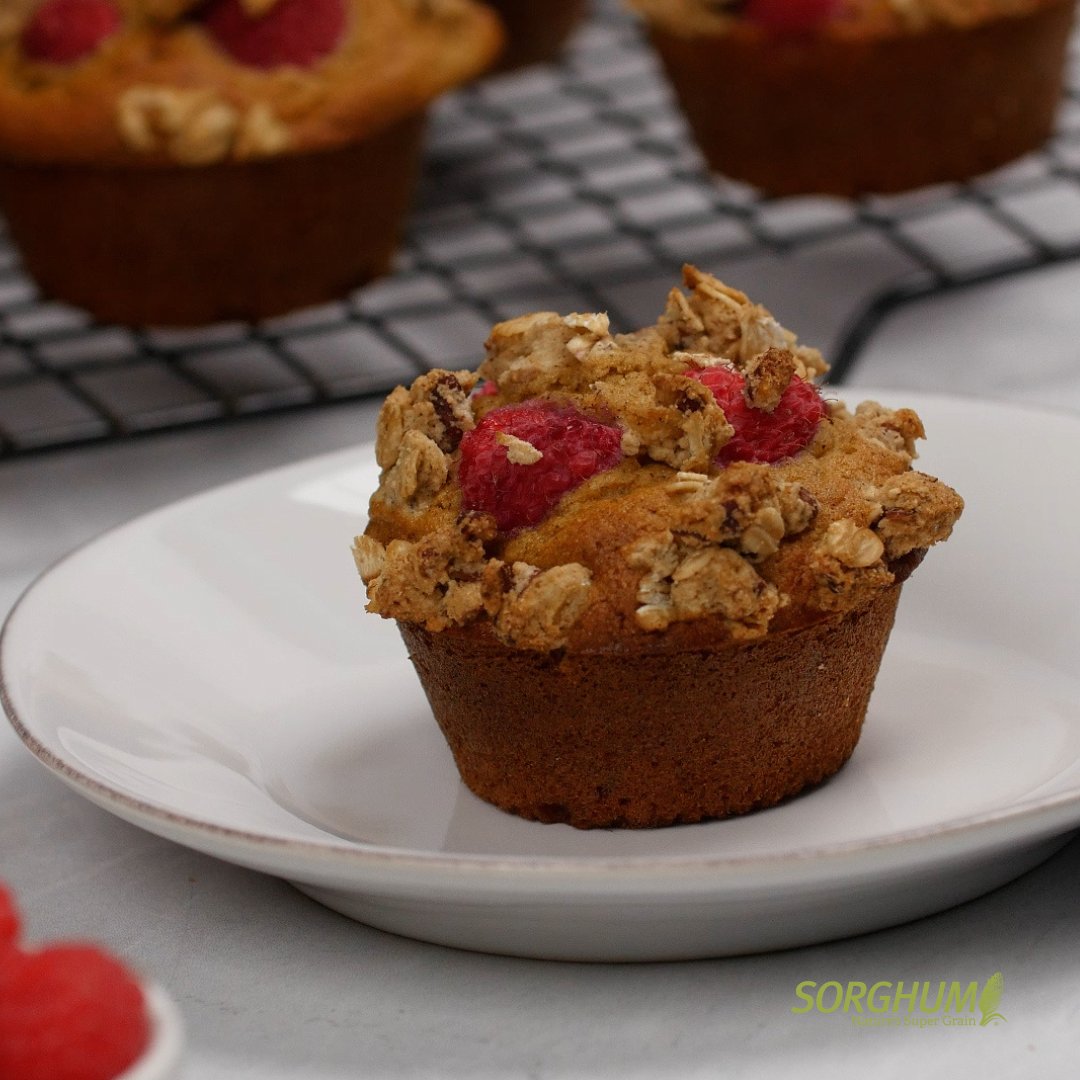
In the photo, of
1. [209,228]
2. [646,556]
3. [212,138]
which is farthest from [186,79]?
[646,556]

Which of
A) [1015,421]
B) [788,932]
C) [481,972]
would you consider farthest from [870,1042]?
[1015,421]

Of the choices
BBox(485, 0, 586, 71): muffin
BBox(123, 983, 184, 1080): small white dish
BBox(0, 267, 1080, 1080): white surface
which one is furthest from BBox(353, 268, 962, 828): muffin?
BBox(485, 0, 586, 71): muffin

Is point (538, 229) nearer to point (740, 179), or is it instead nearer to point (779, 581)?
point (740, 179)

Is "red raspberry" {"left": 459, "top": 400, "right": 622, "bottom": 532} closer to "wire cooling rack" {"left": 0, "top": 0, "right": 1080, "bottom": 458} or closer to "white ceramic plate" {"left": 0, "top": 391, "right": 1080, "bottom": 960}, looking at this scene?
"white ceramic plate" {"left": 0, "top": 391, "right": 1080, "bottom": 960}

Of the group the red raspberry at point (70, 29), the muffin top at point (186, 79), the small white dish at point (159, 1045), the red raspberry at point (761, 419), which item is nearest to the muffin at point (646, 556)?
the red raspberry at point (761, 419)

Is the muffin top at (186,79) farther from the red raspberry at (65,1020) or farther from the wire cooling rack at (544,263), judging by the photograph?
the red raspberry at (65,1020)
